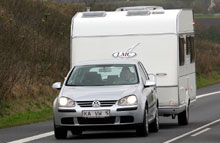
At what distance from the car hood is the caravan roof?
364 centimetres

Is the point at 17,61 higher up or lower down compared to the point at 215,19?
higher up

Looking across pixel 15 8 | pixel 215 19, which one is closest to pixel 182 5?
pixel 215 19

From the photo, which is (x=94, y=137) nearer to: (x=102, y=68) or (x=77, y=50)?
(x=102, y=68)

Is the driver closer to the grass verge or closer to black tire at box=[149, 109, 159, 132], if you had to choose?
black tire at box=[149, 109, 159, 132]

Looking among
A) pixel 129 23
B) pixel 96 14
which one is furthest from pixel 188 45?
pixel 96 14

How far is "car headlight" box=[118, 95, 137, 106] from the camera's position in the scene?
18094 millimetres

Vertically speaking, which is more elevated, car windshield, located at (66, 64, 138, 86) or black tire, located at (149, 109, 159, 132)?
car windshield, located at (66, 64, 138, 86)

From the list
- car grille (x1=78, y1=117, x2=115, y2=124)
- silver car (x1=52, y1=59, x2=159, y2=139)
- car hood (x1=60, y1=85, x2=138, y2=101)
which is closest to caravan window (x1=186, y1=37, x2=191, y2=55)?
Result: silver car (x1=52, y1=59, x2=159, y2=139)

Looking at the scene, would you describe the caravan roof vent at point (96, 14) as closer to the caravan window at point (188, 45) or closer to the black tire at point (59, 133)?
the caravan window at point (188, 45)

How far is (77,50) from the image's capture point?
74.8ft

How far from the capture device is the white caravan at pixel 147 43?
21.9 meters

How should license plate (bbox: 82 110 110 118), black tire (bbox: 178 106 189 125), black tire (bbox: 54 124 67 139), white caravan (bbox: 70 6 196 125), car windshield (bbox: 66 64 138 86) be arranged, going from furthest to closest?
black tire (bbox: 178 106 189 125), white caravan (bbox: 70 6 196 125), car windshield (bbox: 66 64 138 86), black tire (bbox: 54 124 67 139), license plate (bbox: 82 110 110 118)

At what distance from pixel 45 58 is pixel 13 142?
722 inches

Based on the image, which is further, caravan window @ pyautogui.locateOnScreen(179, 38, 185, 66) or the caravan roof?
caravan window @ pyautogui.locateOnScreen(179, 38, 185, 66)
